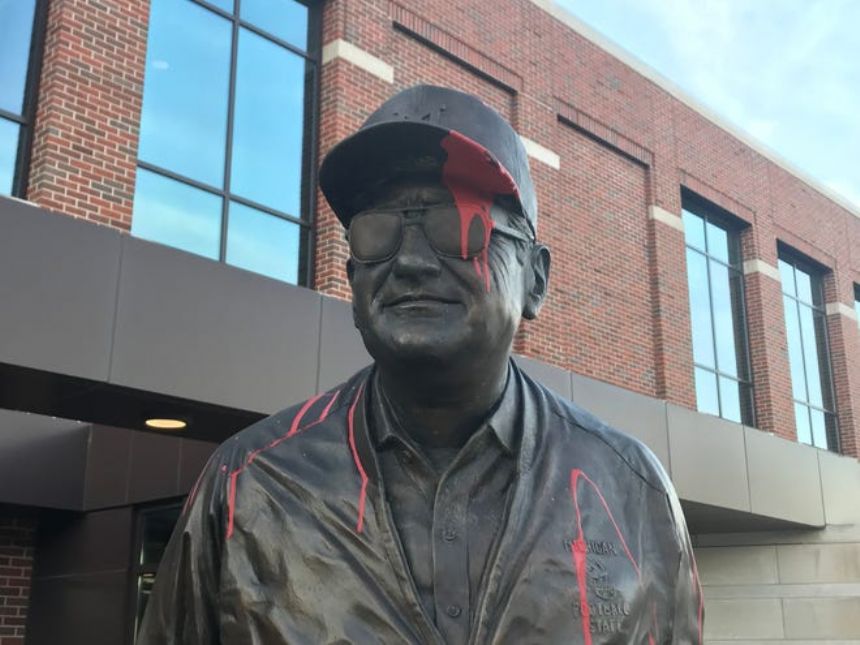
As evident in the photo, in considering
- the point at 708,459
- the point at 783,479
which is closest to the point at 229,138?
the point at 708,459

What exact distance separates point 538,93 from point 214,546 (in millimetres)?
13178

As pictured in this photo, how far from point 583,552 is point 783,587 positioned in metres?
16.2

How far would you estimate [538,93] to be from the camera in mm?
14258

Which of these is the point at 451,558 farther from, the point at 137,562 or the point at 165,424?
the point at 137,562

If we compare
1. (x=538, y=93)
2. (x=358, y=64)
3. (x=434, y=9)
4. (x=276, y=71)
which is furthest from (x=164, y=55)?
(x=538, y=93)

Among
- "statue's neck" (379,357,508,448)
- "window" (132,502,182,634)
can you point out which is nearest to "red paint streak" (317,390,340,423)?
"statue's neck" (379,357,508,448)

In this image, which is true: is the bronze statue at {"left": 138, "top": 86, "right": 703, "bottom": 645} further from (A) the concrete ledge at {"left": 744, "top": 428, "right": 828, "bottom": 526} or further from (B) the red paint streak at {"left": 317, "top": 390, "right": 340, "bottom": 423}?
(A) the concrete ledge at {"left": 744, "top": 428, "right": 828, "bottom": 526}

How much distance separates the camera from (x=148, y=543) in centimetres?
1229

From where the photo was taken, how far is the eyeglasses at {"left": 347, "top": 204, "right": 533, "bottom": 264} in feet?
5.47

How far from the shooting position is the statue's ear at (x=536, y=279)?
1868 millimetres

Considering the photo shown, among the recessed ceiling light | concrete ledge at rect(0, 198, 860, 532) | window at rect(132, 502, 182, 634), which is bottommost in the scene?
window at rect(132, 502, 182, 634)

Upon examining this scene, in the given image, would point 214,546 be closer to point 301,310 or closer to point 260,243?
point 301,310

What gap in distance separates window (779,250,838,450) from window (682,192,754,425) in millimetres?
1517

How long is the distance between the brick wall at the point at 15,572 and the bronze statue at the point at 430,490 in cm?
1187
